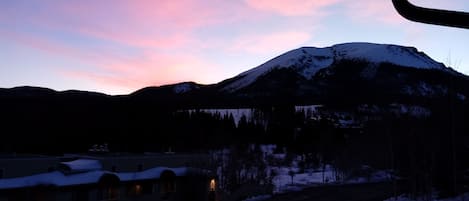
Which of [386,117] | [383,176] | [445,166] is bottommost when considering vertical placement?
[383,176]

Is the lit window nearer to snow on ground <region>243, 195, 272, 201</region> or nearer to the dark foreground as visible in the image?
snow on ground <region>243, 195, 272, 201</region>

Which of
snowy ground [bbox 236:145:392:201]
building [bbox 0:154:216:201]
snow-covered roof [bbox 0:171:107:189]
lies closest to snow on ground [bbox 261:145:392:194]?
snowy ground [bbox 236:145:392:201]

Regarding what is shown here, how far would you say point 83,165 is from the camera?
111 ft

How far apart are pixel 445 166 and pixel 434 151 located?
1012 mm

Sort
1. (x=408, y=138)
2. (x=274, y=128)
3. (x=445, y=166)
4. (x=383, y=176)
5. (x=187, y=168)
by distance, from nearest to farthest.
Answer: (x=445, y=166) < (x=408, y=138) < (x=187, y=168) < (x=383, y=176) < (x=274, y=128)

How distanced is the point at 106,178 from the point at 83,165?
2.07m

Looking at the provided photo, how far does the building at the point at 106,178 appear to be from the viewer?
30312 millimetres

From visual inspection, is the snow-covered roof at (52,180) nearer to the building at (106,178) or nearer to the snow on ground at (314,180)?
the building at (106,178)

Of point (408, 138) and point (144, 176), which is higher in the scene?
point (408, 138)

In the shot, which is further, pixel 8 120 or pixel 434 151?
pixel 8 120

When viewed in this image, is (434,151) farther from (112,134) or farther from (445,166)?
(112,134)

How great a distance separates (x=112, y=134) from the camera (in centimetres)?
6906

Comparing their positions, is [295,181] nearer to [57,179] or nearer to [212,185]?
[212,185]

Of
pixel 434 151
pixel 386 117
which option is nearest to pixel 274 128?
pixel 386 117
